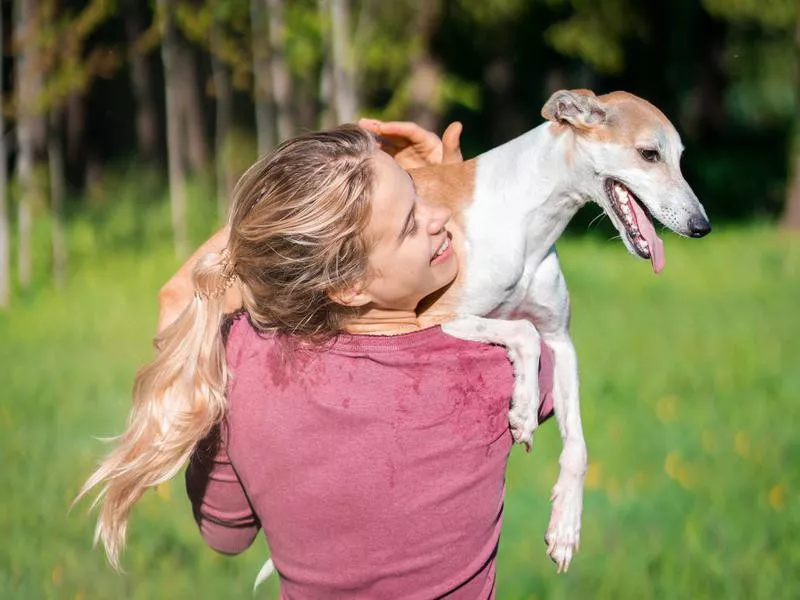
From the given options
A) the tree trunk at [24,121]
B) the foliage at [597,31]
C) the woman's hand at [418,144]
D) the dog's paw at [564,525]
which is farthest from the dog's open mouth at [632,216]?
the foliage at [597,31]

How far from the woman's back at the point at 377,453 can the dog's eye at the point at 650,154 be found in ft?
4.05

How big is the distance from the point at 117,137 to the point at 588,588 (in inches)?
568

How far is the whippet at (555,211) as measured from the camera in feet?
9.07

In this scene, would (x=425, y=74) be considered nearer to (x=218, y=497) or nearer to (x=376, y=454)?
(x=218, y=497)

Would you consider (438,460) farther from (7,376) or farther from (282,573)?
(7,376)

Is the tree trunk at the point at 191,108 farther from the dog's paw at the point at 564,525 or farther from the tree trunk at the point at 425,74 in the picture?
the dog's paw at the point at 564,525

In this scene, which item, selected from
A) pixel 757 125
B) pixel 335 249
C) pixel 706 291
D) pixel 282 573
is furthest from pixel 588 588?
pixel 757 125

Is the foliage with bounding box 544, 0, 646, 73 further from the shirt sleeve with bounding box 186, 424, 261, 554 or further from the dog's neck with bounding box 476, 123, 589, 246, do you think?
the shirt sleeve with bounding box 186, 424, 261, 554

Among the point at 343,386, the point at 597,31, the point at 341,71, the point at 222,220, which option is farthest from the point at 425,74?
the point at 343,386

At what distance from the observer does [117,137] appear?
17.8 metres

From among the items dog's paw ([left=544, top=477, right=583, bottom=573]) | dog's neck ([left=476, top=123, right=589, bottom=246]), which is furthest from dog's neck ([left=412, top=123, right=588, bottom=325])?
dog's paw ([left=544, top=477, right=583, bottom=573])

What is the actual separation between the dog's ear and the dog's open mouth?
174mm

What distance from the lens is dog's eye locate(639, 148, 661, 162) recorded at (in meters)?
3.16

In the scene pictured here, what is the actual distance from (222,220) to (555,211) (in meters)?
10.8
